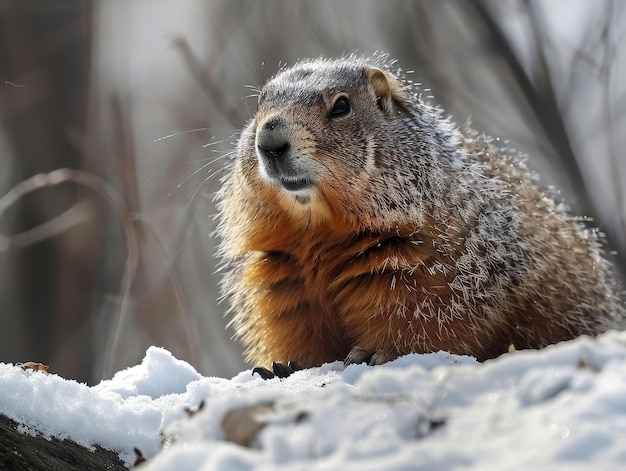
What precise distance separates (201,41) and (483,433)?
8.05 metres

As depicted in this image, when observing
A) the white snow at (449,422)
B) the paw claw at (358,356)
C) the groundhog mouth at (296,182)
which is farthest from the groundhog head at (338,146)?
the white snow at (449,422)

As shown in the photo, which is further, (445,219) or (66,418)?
(445,219)

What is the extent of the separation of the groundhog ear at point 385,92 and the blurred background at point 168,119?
4.84 feet

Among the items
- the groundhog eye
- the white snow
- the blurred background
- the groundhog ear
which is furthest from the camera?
the blurred background

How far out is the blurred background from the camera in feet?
19.8

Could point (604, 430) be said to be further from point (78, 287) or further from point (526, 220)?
point (78, 287)

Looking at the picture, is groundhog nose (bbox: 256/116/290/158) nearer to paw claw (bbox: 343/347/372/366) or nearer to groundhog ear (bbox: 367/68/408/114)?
groundhog ear (bbox: 367/68/408/114)

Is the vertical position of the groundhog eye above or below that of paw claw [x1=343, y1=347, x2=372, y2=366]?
above

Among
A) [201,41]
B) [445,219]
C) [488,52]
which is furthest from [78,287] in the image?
[445,219]

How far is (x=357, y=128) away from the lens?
372 cm

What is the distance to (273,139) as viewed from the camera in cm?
342

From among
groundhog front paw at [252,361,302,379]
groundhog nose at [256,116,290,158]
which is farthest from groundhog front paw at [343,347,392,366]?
groundhog nose at [256,116,290,158]

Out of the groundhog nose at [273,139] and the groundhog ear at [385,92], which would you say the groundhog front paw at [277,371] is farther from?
the groundhog ear at [385,92]

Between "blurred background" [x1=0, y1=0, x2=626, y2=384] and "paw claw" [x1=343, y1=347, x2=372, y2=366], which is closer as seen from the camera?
"paw claw" [x1=343, y1=347, x2=372, y2=366]
